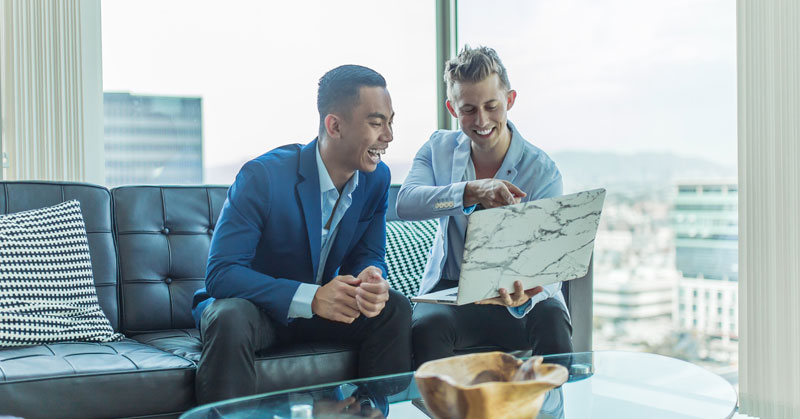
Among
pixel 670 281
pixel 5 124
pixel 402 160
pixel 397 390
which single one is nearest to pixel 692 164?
pixel 670 281

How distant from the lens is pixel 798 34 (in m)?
2.18

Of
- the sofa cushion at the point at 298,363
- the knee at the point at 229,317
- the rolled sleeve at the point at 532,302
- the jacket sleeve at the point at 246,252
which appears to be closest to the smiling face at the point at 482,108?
the rolled sleeve at the point at 532,302

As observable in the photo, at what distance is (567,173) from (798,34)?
117 centimetres

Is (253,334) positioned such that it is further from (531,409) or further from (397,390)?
(531,409)

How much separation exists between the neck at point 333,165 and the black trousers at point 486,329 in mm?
427

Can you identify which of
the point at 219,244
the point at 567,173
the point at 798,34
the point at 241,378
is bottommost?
the point at 241,378

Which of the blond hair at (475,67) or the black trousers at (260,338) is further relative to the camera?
the blond hair at (475,67)

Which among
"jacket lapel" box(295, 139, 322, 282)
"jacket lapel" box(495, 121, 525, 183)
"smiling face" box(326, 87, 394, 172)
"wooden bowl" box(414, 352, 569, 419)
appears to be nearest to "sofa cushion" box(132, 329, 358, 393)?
"jacket lapel" box(295, 139, 322, 282)

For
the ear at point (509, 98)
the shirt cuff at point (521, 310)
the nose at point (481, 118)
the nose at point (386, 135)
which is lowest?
the shirt cuff at point (521, 310)

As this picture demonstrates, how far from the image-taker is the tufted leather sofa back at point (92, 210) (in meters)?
2.08

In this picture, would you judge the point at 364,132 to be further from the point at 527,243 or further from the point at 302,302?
the point at 527,243

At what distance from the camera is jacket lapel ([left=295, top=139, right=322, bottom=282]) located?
1.88m

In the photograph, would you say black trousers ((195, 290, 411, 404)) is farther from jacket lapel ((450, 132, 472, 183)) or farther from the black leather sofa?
jacket lapel ((450, 132, 472, 183))

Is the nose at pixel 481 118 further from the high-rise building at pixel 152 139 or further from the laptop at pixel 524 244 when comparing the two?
the high-rise building at pixel 152 139
